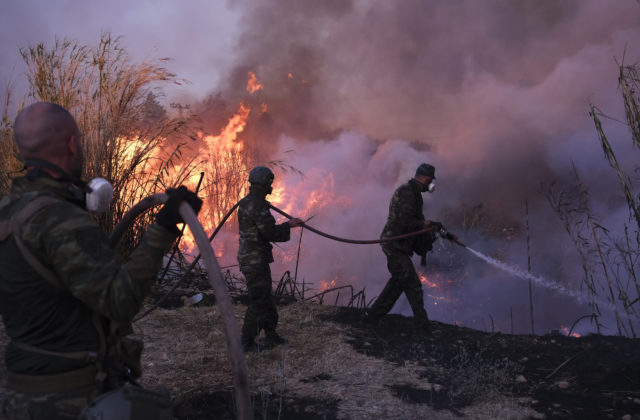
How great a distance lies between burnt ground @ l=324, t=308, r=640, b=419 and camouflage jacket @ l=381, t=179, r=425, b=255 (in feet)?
3.83

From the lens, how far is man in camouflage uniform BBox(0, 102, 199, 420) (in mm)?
1604

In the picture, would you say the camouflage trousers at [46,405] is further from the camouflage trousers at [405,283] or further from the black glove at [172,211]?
the camouflage trousers at [405,283]

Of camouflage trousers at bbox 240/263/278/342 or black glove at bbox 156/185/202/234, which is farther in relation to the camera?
camouflage trousers at bbox 240/263/278/342

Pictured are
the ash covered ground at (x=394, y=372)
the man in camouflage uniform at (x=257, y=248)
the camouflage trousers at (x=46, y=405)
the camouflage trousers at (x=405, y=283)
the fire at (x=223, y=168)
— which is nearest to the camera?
the camouflage trousers at (x=46, y=405)

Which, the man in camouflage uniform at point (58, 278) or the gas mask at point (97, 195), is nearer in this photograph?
the man in camouflage uniform at point (58, 278)

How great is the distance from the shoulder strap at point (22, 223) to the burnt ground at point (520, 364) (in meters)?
3.39

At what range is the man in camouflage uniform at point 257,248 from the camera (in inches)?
212

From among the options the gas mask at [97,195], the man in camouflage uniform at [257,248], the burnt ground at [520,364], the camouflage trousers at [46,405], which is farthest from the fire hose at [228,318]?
the man in camouflage uniform at [257,248]

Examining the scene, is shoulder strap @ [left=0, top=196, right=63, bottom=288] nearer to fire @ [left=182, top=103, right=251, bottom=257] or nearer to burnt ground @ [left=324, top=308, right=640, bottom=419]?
burnt ground @ [left=324, top=308, right=640, bottom=419]

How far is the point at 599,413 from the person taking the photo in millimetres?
3906

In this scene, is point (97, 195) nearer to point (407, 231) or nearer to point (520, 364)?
point (520, 364)

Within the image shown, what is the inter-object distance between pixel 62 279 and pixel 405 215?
17.0 ft

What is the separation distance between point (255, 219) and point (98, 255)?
12.4 feet

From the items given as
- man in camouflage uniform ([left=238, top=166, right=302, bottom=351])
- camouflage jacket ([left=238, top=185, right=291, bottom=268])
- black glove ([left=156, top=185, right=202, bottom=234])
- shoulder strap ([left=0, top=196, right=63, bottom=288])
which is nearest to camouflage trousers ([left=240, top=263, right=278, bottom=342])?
man in camouflage uniform ([left=238, top=166, right=302, bottom=351])
